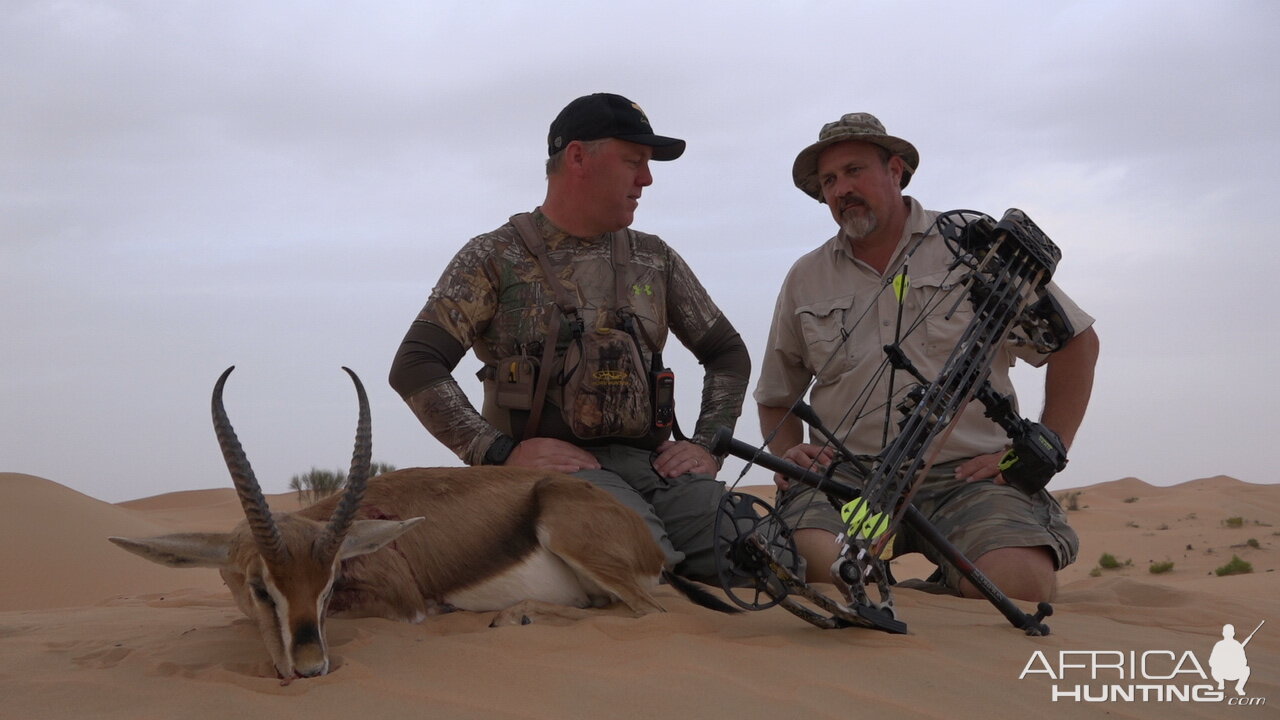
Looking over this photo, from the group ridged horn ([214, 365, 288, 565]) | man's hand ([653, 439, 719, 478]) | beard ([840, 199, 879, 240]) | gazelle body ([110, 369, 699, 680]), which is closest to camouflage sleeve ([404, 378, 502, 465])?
gazelle body ([110, 369, 699, 680])

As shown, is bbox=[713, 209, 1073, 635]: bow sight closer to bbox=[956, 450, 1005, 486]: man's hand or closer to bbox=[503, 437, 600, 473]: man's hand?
bbox=[956, 450, 1005, 486]: man's hand

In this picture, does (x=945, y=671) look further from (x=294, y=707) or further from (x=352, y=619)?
(x=352, y=619)

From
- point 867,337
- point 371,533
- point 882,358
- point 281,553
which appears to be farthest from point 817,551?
point 281,553

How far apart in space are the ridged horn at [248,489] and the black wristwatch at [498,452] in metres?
2.27

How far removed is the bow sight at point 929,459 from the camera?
154 inches

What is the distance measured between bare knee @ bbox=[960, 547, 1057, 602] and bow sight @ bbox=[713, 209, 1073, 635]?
50.7 inches

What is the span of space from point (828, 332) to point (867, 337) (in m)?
0.27

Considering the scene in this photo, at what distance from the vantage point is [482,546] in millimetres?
5148

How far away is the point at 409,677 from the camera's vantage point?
12.0ft

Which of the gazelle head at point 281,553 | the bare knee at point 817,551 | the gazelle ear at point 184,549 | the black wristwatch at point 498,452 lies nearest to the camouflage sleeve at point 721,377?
the bare knee at point 817,551

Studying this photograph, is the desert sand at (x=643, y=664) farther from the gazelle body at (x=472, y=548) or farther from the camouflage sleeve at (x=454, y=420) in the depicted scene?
the camouflage sleeve at (x=454, y=420)

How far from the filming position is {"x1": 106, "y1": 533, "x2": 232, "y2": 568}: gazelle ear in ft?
13.7

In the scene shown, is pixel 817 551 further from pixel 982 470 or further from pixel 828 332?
pixel 828 332
